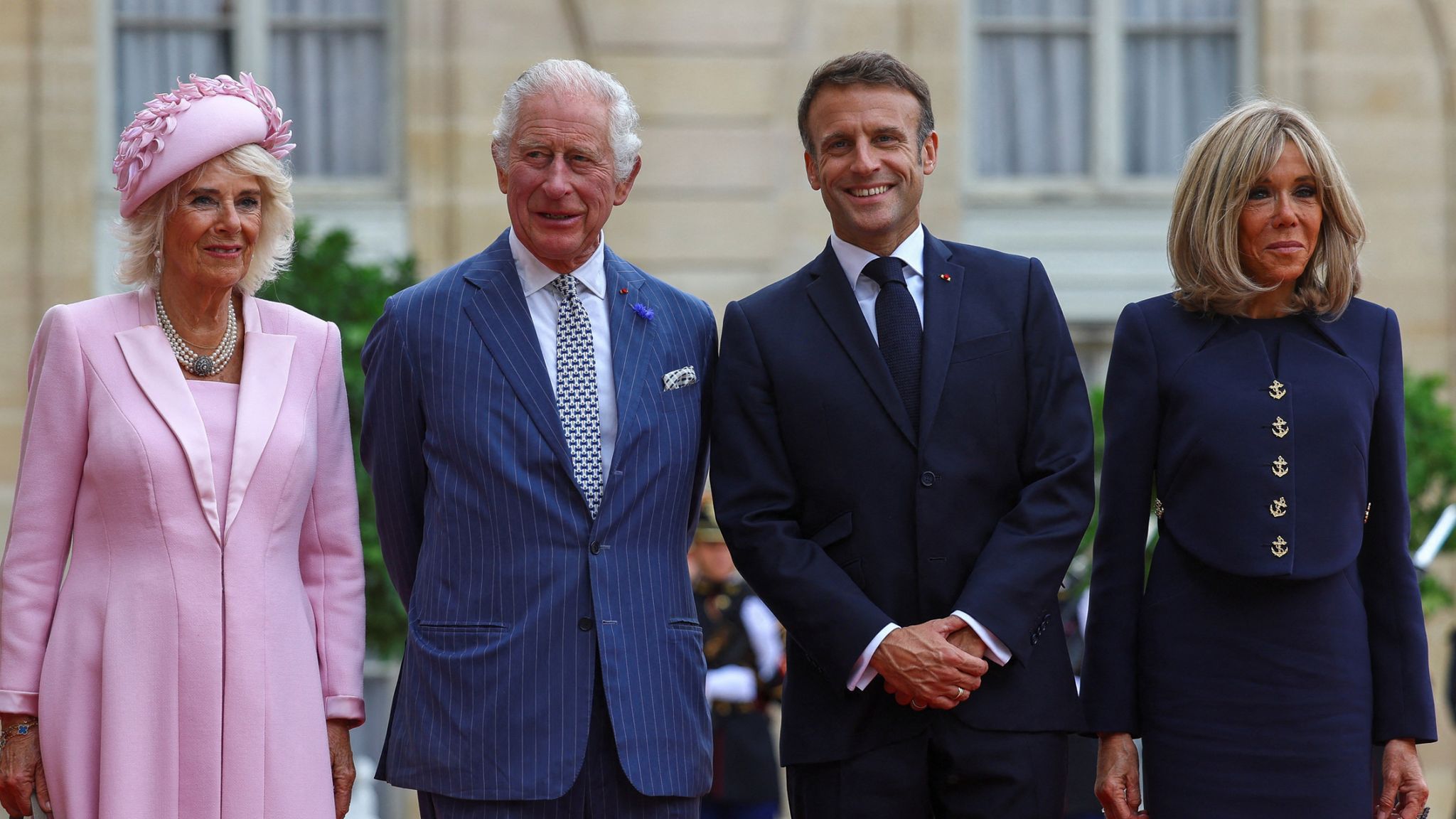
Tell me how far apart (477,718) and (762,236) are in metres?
7.18

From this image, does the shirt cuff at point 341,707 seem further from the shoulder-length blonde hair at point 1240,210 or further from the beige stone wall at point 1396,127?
the beige stone wall at point 1396,127

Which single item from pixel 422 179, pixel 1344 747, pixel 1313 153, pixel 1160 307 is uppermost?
pixel 422 179

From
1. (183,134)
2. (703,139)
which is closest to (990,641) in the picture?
(183,134)

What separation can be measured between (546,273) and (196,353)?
0.74 meters

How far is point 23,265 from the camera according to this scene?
409 inches

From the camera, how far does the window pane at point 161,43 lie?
1073cm

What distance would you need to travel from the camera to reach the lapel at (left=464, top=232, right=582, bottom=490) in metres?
3.76

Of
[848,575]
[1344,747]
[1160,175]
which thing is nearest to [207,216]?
[848,575]

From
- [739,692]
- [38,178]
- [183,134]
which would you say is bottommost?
[739,692]

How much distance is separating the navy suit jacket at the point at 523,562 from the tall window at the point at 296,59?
7192 mm

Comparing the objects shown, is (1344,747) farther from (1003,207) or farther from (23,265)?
(23,265)

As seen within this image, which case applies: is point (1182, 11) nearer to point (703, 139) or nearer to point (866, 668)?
point (703, 139)

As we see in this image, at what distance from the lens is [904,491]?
377 cm

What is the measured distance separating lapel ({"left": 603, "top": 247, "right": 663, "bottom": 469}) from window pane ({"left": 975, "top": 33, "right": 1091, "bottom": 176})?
7.57 m
